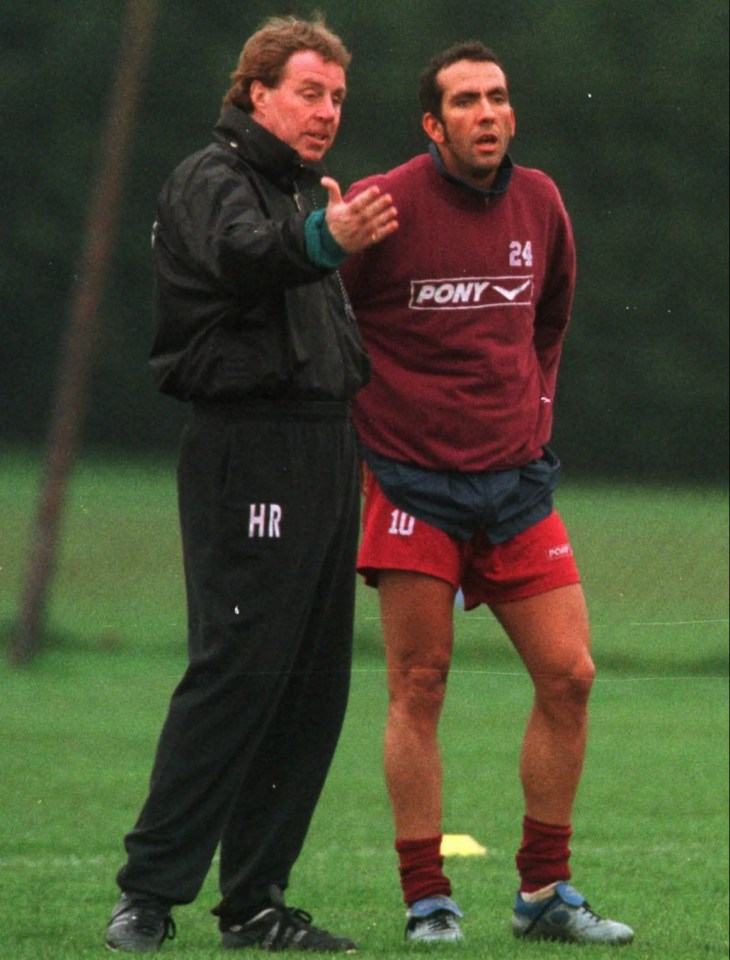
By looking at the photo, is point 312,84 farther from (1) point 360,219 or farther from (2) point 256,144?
(1) point 360,219

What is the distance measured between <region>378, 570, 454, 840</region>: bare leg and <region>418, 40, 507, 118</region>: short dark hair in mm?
919

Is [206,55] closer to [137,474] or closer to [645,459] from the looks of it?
[137,474]

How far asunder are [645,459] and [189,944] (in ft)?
4.64

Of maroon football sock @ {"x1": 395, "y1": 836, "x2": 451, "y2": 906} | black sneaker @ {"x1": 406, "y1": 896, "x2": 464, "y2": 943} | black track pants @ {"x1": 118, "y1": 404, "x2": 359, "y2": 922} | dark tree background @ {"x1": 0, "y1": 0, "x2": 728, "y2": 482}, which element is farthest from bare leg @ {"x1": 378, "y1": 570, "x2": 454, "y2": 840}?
dark tree background @ {"x1": 0, "y1": 0, "x2": 728, "y2": 482}

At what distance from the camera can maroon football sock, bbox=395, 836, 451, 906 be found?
4.66 metres

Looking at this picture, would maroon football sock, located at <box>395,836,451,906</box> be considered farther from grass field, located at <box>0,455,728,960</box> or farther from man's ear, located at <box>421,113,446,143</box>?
man's ear, located at <box>421,113,446,143</box>

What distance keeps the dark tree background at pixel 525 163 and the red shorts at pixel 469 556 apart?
223 millimetres

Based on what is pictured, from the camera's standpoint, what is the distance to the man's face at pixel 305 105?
4199 mm

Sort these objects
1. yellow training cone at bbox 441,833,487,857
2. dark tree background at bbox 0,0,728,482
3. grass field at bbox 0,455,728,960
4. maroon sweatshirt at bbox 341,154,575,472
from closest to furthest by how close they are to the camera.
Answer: dark tree background at bbox 0,0,728,482
grass field at bbox 0,455,728,960
maroon sweatshirt at bbox 341,154,575,472
yellow training cone at bbox 441,833,487,857

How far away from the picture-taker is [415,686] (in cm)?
469

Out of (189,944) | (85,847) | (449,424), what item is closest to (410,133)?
(449,424)

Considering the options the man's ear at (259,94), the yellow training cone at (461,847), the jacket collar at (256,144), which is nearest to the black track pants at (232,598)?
the jacket collar at (256,144)

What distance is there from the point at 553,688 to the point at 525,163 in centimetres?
107

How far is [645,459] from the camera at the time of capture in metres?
5.02
